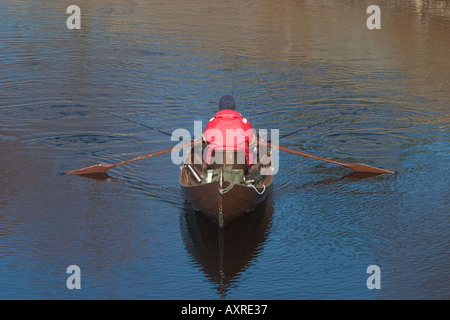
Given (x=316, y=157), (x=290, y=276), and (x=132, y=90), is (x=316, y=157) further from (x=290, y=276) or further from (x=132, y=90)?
(x=132, y=90)

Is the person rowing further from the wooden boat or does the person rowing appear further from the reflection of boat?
the reflection of boat

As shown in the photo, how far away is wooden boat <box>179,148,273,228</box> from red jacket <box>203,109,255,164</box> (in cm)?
13

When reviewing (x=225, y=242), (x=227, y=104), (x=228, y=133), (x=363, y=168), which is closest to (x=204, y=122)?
(x=363, y=168)

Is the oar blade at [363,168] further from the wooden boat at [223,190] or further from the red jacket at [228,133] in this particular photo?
the red jacket at [228,133]

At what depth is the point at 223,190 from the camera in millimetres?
10859

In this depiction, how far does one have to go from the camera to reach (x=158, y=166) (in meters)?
14.0

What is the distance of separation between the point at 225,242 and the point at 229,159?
119 cm

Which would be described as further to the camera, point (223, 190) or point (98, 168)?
point (98, 168)

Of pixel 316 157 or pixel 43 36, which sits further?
pixel 43 36

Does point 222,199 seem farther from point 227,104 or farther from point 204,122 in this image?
point 204,122
